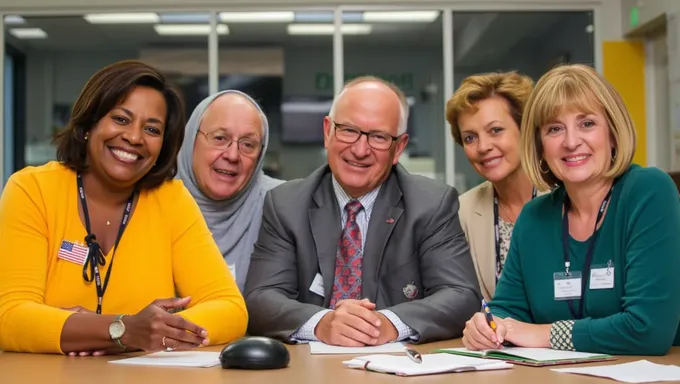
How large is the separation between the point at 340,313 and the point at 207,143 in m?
1.20

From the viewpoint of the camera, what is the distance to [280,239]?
8.86 feet

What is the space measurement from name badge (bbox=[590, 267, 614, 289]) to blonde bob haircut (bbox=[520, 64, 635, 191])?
252mm

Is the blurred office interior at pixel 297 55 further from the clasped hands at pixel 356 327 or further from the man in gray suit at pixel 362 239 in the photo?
the clasped hands at pixel 356 327

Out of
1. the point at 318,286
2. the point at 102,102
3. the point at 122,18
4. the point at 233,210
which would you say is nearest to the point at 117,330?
the point at 102,102

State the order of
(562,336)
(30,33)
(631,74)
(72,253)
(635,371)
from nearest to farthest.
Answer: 1. (635,371)
2. (562,336)
3. (72,253)
4. (631,74)
5. (30,33)

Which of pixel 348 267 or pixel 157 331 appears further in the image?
pixel 348 267

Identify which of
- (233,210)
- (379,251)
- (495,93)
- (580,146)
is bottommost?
(379,251)

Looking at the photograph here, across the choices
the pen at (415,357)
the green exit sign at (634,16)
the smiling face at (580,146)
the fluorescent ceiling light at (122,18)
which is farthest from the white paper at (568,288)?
the fluorescent ceiling light at (122,18)

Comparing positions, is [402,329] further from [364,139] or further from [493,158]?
[493,158]

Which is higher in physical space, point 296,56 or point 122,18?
point 122,18

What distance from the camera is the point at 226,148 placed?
10.2 feet

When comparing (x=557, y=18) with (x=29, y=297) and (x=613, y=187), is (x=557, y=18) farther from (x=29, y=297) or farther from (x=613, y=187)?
(x=29, y=297)

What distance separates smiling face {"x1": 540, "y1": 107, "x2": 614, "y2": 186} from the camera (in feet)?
6.93

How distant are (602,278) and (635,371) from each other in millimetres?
490
